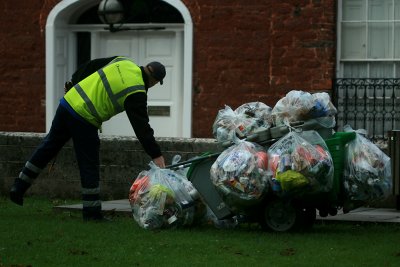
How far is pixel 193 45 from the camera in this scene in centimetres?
1603

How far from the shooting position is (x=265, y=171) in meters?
9.71

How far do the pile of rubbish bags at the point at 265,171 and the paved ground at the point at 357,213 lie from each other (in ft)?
3.69

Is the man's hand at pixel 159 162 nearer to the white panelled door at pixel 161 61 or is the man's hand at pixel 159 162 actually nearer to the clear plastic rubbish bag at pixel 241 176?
the clear plastic rubbish bag at pixel 241 176

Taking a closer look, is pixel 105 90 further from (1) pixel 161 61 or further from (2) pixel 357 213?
(1) pixel 161 61

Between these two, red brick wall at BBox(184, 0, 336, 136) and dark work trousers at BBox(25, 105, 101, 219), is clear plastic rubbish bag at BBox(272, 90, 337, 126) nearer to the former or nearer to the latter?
dark work trousers at BBox(25, 105, 101, 219)

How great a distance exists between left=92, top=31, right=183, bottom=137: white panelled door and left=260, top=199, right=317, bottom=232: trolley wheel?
21.6ft

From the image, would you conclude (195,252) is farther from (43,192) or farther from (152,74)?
(43,192)

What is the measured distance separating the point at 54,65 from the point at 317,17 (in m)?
4.28

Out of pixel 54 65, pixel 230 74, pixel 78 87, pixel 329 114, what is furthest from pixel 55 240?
pixel 54 65

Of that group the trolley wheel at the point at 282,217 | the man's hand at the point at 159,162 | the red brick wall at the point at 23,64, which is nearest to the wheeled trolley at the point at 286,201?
the trolley wheel at the point at 282,217

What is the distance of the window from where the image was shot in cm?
1511

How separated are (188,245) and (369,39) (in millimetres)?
6985

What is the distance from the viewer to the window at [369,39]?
1511cm

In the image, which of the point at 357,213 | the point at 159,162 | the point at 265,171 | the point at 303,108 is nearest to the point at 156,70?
the point at 159,162
